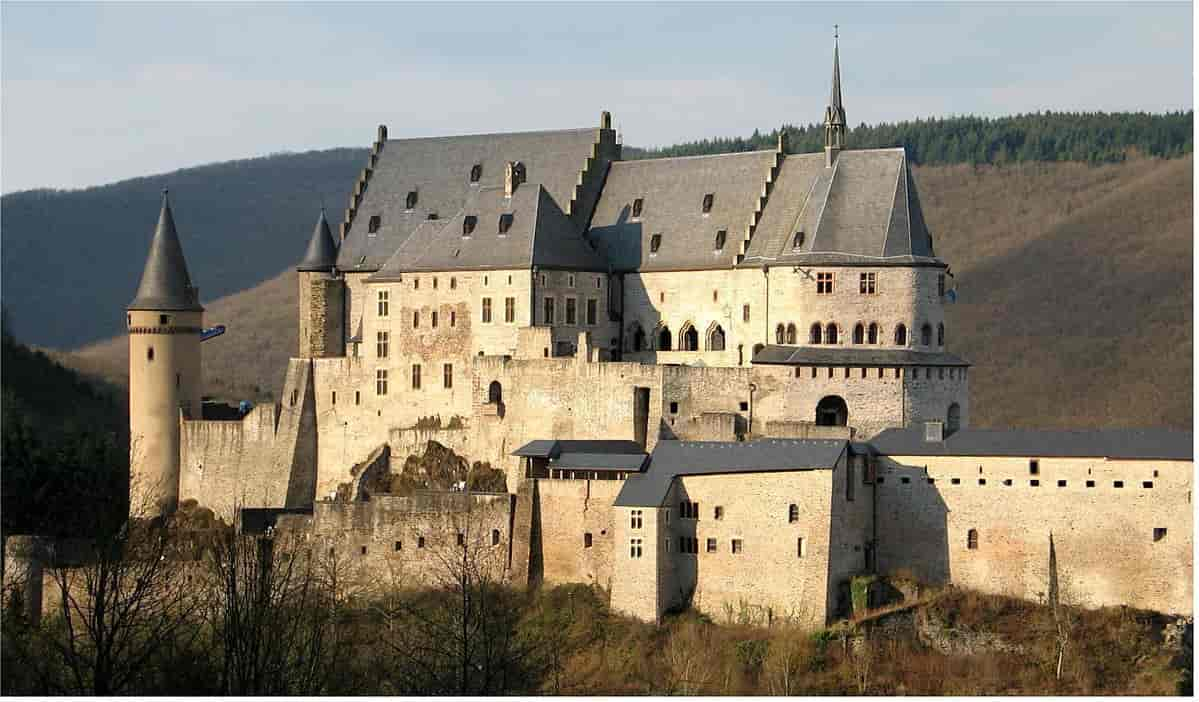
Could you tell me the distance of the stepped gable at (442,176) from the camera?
284 ft

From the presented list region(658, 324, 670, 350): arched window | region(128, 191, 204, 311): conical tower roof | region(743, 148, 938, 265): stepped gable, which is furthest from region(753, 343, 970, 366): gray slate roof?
region(128, 191, 204, 311): conical tower roof

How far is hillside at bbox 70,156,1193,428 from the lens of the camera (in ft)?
399

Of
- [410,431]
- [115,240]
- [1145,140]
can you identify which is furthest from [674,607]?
[115,240]

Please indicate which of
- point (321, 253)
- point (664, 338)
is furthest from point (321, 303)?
point (664, 338)

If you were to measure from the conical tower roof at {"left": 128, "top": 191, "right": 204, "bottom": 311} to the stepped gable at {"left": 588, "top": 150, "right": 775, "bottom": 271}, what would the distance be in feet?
44.0

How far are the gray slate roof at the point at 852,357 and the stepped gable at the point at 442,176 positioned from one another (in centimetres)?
1203

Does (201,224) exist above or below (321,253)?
above

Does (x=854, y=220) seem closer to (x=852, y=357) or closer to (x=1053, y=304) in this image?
(x=852, y=357)

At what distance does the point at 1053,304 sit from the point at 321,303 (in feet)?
193

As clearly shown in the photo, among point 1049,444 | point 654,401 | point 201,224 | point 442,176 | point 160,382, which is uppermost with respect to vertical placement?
point 201,224

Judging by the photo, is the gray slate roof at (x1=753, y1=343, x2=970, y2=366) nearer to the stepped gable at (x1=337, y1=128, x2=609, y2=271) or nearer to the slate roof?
the slate roof

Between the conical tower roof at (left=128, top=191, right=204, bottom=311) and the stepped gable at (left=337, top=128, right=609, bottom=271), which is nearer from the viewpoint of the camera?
the conical tower roof at (left=128, top=191, right=204, bottom=311)

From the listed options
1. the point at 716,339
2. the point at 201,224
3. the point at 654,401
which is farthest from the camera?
the point at 201,224

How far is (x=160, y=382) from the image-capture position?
278 ft
